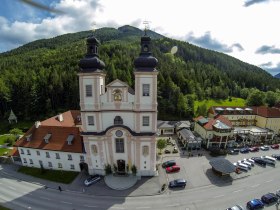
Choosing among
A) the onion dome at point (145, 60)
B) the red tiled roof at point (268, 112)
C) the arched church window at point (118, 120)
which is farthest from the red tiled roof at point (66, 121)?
the red tiled roof at point (268, 112)

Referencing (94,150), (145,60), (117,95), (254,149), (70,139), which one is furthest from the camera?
(254,149)

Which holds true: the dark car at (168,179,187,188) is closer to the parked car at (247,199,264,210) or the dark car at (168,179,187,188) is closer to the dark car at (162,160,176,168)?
the dark car at (162,160,176,168)

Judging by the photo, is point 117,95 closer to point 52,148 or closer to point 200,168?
point 52,148

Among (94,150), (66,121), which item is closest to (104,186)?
(94,150)

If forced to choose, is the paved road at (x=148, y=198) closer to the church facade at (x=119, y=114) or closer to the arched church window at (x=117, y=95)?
the church facade at (x=119, y=114)

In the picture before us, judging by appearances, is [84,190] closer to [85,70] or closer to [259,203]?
[85,70]

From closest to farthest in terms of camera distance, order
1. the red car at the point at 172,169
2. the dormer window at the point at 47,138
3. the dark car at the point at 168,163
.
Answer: the red car at the point at 172,169 < the dormer window at the point at 47,138 < the dark car at the point at 168,163
